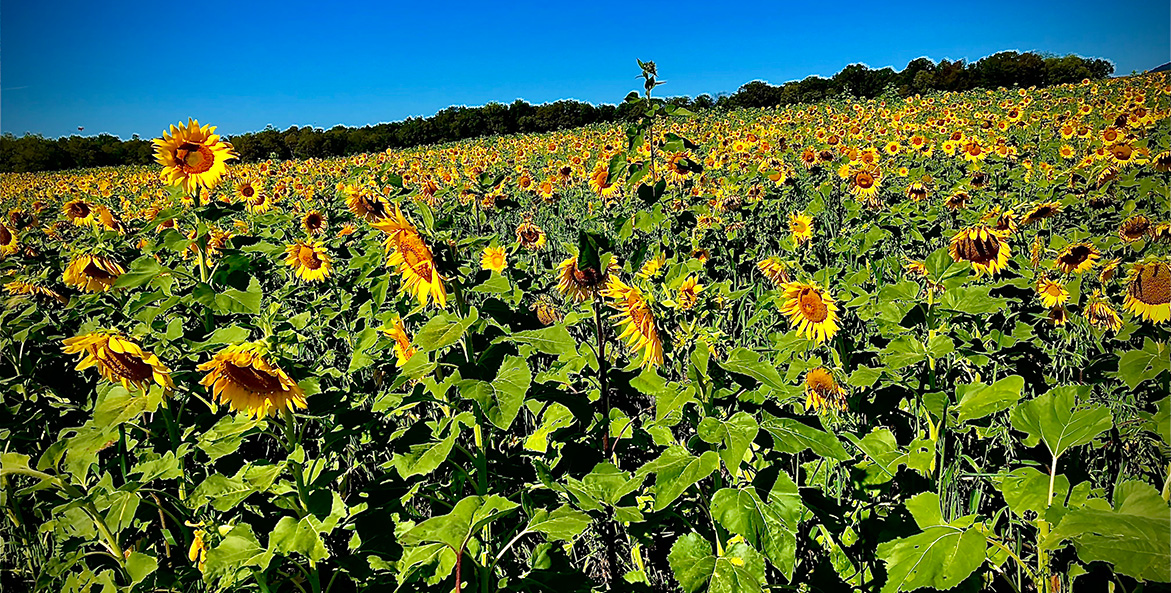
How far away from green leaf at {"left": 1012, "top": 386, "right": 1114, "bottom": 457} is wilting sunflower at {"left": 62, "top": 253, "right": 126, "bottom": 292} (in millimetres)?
2983

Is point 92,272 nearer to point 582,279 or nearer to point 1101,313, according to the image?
point 582,279

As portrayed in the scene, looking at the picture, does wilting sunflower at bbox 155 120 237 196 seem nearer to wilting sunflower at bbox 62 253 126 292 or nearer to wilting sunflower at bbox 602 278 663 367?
wilting sunflower at bbox 62 253 126 292

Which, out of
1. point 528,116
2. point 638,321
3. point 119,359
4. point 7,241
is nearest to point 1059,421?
point 638,321

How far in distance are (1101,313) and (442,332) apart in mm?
2563

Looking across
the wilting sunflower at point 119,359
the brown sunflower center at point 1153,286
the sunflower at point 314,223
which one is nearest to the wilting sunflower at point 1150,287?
the brown sunflower center at point 1153,286

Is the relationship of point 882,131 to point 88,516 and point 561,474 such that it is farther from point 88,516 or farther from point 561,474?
point 88,516

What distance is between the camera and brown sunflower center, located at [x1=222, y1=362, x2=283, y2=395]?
140cm

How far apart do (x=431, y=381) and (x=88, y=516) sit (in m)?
1.06

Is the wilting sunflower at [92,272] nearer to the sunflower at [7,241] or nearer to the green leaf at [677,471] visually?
the sunflower at [7,241]

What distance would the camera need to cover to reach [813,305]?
2.37 m

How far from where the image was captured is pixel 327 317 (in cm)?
232

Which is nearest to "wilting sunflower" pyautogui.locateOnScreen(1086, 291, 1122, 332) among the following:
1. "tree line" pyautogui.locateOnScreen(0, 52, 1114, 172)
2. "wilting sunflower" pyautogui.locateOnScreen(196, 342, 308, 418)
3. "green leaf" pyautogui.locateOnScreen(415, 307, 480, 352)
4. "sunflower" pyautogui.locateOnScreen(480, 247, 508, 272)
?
"sunflower" pyautogui.locateOnScreen(480, 247, 508, 272)

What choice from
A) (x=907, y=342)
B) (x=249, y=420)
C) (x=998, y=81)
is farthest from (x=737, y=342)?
(x=998, y=81)

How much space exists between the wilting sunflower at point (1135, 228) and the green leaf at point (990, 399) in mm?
2306
